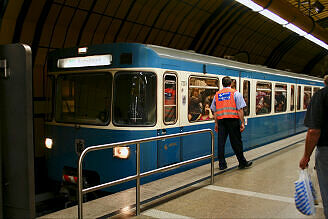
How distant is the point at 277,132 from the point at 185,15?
5.07 metres

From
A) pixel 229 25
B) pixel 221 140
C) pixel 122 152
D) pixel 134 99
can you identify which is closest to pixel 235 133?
pixel 221 140

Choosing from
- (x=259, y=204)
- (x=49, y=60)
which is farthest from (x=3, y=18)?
(x=259, y=204)

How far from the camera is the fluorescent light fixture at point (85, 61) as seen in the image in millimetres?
5262

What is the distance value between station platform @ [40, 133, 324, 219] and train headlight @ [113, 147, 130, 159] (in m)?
0.51

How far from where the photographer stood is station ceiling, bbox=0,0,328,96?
7.64 metres

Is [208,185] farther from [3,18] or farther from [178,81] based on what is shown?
[3,18]

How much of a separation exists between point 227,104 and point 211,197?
6.34ft

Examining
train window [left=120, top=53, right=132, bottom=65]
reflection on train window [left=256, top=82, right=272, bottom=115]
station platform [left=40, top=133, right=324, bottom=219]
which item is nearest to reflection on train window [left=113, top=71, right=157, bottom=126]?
train window [left=120, top=53, right=132, bottom=65]

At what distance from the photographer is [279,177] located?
5.86 metres

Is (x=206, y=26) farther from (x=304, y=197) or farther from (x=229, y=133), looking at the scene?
(x=304, y=197)

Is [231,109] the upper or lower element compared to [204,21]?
lower

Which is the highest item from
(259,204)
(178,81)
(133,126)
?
(178,81)

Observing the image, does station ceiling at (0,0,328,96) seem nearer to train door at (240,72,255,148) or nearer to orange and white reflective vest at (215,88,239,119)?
train door at (240,72,255,148)

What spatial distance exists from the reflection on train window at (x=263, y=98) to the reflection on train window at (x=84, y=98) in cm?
487
